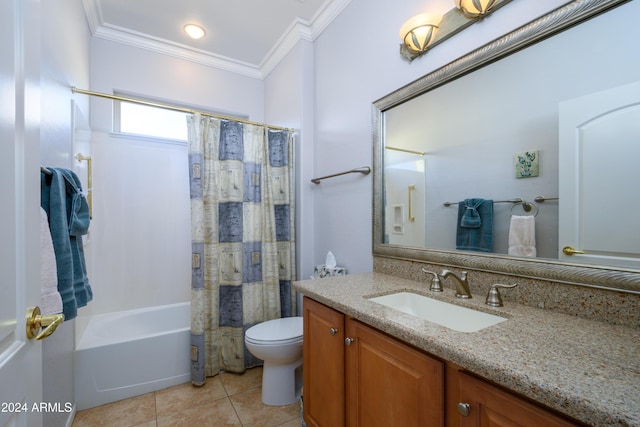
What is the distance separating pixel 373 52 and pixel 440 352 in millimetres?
1726

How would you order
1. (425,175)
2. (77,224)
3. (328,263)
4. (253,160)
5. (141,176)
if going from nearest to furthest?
(77,224) < (425,175) < (328,263) < (253,160) < (141,176)

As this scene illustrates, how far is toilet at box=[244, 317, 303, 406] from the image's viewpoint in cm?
170

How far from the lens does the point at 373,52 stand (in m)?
1.75

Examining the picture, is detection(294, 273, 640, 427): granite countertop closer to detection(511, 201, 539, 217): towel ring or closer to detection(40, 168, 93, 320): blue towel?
detection(511, 201, 539, 217): towel ring

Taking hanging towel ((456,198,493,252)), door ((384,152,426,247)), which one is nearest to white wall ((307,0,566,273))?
door ((384,152,426,247))

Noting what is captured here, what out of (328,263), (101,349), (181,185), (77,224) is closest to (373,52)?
(328,263)

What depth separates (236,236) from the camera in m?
2.14

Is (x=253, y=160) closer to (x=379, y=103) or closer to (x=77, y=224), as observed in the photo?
(x=379, y=103)

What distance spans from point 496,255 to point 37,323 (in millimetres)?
1480

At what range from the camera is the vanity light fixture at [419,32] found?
1328mm

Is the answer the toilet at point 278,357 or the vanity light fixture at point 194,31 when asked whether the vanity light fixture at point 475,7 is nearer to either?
the toilet at point 278,357

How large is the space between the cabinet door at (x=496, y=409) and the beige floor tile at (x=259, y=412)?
1308 mm

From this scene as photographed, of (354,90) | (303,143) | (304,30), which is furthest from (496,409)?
(304,30)

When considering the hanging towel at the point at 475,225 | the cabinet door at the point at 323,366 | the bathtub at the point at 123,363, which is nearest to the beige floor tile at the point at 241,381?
the bathtub at the point at 123,363
